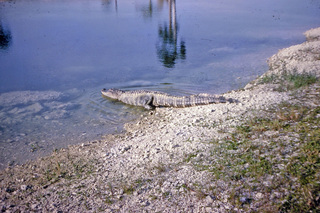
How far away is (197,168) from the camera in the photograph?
5715 mm

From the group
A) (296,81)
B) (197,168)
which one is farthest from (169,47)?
(197,168)

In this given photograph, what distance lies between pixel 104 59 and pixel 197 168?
14.2 m

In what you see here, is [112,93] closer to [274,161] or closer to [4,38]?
[274,161]

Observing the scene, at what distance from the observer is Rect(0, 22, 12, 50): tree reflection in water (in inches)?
832

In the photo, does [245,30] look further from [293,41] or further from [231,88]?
[231,88]

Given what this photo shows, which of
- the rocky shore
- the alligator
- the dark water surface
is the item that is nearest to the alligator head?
the alligator

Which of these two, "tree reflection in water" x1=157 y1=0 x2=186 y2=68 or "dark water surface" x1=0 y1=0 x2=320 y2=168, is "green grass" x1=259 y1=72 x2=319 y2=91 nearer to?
"dark water surface" x1=0 y1=0 x2=320 y2=168

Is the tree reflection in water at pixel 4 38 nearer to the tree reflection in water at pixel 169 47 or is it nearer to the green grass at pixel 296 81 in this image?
the tree reflection in water at pixel 169 47

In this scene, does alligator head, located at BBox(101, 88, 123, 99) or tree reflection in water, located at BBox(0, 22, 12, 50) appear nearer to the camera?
alligator head, located at BBox(101, 88, 123, 99)

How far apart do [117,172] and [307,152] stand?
13.2ft

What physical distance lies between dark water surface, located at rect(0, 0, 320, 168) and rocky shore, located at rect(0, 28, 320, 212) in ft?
7.07

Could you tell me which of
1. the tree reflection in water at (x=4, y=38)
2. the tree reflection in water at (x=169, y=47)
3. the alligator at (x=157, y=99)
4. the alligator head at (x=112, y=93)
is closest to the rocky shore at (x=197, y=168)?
the alligator at (x=157, y=99)

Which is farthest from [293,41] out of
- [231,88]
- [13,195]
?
[13,195]

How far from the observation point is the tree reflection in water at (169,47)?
1847 centimetres
